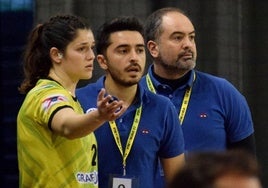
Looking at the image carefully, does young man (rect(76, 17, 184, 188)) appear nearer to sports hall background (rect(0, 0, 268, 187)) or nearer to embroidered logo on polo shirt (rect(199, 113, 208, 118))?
embroidered logo on polo shirt (rect(199, 113, 208, 118))

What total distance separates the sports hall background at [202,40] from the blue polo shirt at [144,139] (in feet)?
6.84

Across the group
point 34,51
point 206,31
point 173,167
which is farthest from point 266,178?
point 34,51

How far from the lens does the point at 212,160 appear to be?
156 cm

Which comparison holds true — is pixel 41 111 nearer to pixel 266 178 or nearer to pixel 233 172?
pixel 233 172

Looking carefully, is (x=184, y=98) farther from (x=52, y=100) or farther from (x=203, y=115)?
(x=52, y=100)

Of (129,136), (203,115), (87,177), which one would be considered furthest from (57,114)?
(203,115)

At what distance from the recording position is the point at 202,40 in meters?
6.18

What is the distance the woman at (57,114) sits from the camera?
3.15 m

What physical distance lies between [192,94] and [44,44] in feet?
3.48

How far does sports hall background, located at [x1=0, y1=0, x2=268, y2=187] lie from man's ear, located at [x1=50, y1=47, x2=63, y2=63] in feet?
8.11

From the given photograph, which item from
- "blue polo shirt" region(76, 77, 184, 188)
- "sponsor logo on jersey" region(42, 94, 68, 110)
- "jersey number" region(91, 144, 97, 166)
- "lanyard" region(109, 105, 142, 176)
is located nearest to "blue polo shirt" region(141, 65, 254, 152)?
"blue polo shirt" region(76, 77, 184, 188)

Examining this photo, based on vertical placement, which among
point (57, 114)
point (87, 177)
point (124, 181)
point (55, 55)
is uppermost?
point (55, 55)

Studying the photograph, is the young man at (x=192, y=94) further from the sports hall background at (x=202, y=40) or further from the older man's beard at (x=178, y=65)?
the sports hall background at (x=202, y=40)

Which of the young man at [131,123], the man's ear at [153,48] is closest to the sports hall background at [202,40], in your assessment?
the man's ear at [153,48]
